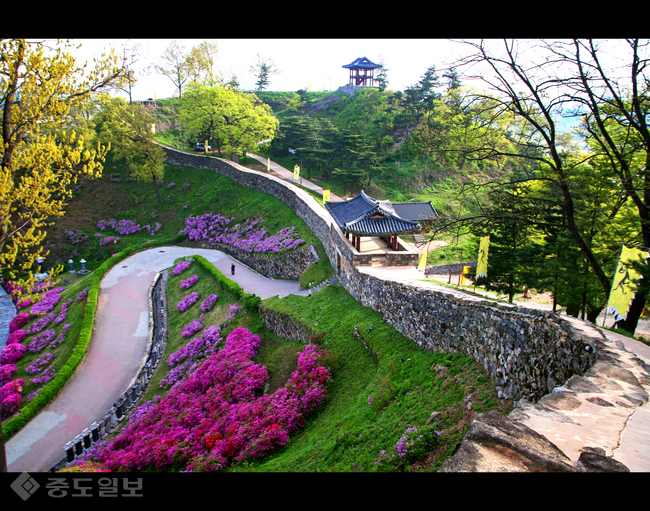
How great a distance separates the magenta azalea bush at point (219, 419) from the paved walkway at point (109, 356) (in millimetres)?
2774

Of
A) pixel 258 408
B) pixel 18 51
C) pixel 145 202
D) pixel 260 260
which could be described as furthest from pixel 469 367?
pixel 145 202

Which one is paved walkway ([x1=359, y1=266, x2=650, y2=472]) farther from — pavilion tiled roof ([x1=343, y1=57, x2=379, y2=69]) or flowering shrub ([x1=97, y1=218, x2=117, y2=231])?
pavilion tiled roof ([x1=343, y1=57, x2=379, y2=69])

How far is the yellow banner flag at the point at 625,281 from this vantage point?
6.53 m

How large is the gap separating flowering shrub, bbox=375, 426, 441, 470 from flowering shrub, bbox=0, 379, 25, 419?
1745cm

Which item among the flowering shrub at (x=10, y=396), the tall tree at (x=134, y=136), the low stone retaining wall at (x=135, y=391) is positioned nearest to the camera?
the low stone retaining wall at (x=135, y=391)

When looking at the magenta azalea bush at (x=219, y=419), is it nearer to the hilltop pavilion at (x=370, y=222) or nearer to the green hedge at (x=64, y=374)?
the green hedge at (x=64, y=374)

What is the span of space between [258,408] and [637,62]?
39.9 ft

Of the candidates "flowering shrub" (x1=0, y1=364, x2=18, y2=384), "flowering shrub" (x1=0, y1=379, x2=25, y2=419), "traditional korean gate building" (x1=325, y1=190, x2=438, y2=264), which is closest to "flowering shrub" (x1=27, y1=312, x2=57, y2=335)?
"flowering shrub" (x1=0, y1=364, x2=18, y2=384)

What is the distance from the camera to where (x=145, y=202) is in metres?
37.3

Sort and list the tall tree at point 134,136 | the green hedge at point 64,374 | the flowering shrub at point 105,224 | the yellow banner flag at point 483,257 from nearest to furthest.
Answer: the yellow banner flag at point 483,257, the green hedge at point 64,374, the tall tree at point 134,136, the flowering shrub at point 105,224

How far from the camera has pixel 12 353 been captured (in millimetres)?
19406

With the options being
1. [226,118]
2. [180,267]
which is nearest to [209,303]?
[180,267]

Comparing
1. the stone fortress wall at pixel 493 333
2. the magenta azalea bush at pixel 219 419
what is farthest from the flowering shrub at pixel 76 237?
the stone fortress wall at pixel 493 333

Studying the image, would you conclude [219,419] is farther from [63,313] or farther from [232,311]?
[63,313]
